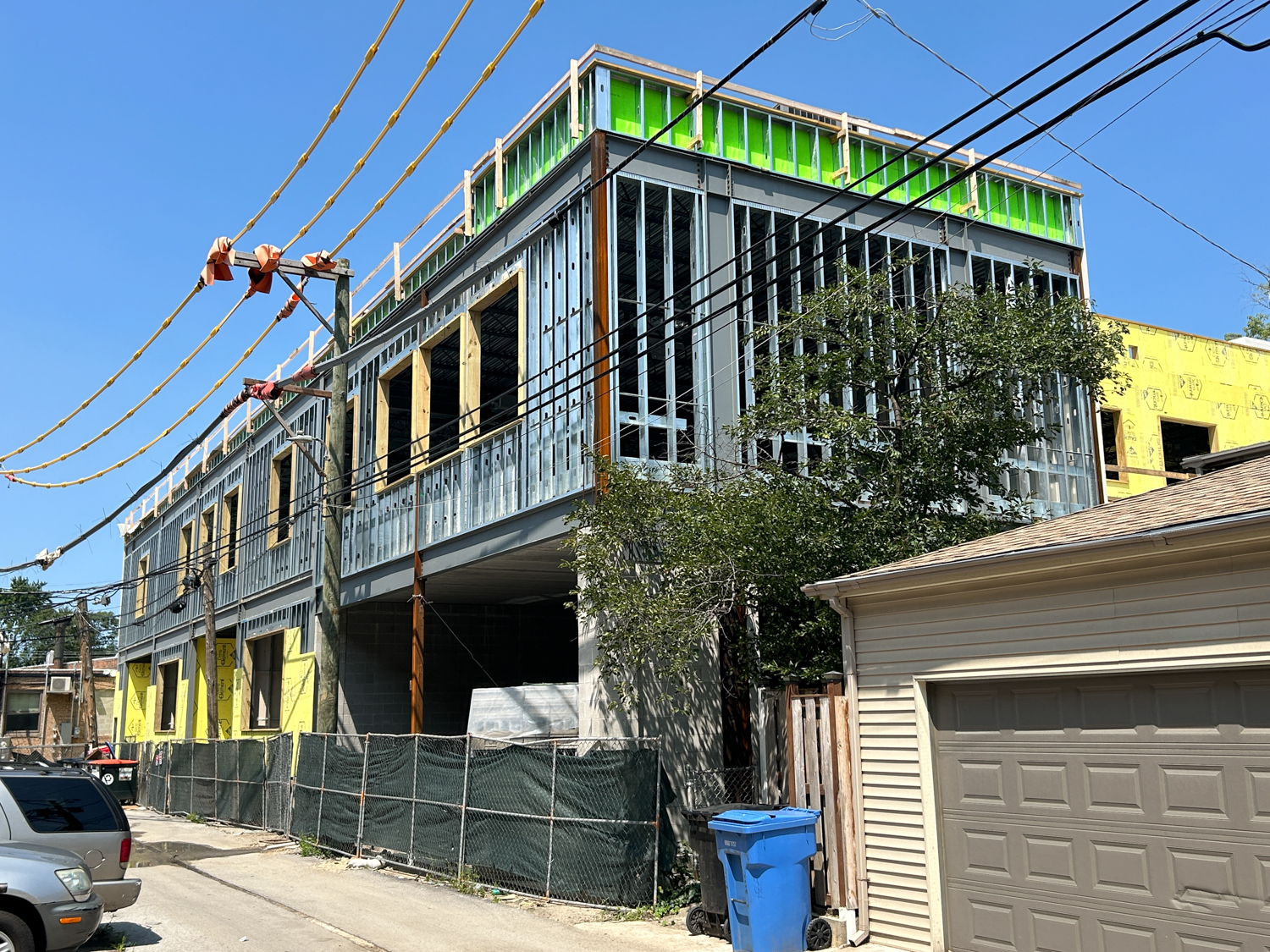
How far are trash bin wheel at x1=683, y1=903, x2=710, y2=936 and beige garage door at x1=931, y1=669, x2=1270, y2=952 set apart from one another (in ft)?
8.25

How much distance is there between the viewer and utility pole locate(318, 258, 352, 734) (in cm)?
1789

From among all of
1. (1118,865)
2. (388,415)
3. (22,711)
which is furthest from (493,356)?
(22,711)

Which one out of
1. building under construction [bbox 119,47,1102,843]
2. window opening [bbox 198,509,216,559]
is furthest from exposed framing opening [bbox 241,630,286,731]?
window opening [bbox 198,509,216,559]

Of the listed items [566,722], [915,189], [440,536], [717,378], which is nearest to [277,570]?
[440,536]

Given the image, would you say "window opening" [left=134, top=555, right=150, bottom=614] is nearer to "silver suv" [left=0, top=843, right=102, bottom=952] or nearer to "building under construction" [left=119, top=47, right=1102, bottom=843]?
"building under construction" [left=119, top=47, right=1102, bottom=843]

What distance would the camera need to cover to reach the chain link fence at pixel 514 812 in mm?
12367

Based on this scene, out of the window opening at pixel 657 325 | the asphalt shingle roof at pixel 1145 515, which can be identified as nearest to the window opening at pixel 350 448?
the window opening at pixel 657 325

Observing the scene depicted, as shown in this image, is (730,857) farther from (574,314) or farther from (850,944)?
(574,314)

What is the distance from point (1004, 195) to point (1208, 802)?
52.5 ft

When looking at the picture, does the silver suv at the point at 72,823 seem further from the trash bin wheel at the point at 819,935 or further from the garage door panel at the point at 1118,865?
the garage door panel at the point at 1118,865

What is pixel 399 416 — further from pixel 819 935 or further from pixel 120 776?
pixel 819 935

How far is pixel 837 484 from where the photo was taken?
14047 mm

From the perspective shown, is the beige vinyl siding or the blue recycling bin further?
the blue recycling bin

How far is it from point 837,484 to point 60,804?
30.2 feet
